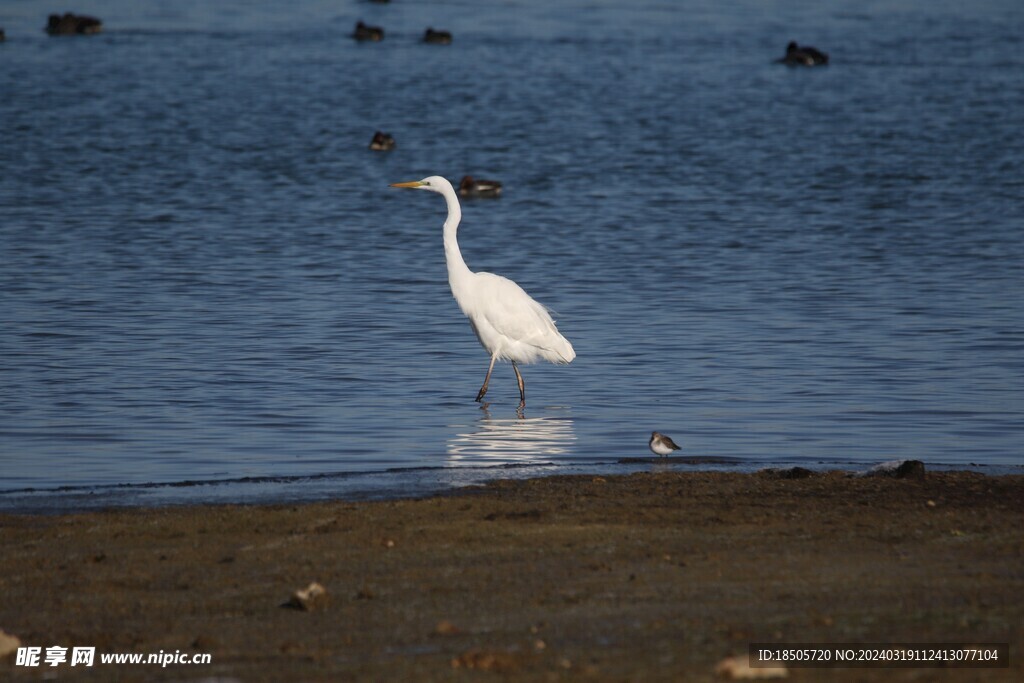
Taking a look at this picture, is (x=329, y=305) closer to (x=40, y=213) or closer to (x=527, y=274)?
(x=527, y=274)

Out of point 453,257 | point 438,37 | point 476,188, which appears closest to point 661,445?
point 453,257

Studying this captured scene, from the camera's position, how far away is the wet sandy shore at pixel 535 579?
521 centimetres

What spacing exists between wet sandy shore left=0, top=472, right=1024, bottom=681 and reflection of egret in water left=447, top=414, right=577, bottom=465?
1.79m

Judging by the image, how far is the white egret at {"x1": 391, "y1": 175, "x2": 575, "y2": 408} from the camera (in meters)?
13.9

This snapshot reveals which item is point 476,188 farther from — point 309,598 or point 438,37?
point 438,37

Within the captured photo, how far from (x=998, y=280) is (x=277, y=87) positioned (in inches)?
1258

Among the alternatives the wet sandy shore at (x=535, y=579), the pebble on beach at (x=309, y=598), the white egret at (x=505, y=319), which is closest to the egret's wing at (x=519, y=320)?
the white egret at (x=505, y=319)

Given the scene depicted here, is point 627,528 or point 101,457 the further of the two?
point 101,457

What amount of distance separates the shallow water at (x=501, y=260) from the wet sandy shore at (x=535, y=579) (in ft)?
4.78

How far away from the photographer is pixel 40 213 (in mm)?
25422

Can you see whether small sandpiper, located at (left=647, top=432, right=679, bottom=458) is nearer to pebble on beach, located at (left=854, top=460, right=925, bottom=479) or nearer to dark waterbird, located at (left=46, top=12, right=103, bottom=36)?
pebble on beach, located at (left=854, top=460, right=925, bottom=479)

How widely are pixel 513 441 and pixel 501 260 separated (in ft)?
36.5

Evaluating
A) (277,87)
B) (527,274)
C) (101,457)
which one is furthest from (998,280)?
(277,87)

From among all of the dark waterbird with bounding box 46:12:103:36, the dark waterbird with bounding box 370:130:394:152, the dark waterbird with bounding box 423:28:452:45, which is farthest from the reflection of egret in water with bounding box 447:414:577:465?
the dark waterbird with bounding box 46:12:103:36
